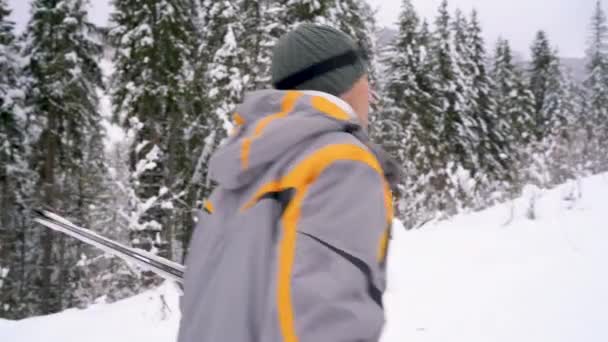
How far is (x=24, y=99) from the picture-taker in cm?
1817

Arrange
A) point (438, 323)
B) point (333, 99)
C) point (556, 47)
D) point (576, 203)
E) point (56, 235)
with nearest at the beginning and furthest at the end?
point (333, 99)
point (438, 323)
point (576, 203)
point (56, 235)
point (556, 47)

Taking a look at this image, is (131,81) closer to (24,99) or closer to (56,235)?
(24,99)

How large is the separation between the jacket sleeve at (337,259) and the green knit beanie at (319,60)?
0.41m

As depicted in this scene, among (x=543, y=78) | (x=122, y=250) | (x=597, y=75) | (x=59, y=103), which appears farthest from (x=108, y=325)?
(x=597, y=75)

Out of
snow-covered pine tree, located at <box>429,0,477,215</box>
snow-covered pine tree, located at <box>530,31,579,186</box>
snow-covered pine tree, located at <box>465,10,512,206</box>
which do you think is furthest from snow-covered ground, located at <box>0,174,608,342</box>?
snow-covered pine tree, located at <box>530,31,579,186</box>

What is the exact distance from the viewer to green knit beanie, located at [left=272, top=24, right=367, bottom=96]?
1.47 metres

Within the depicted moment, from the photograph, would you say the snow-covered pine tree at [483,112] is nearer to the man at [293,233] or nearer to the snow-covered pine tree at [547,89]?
the snow-covered pine tree at [547,89]

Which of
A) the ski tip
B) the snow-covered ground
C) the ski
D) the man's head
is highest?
the man's head

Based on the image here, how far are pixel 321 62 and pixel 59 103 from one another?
19.8m

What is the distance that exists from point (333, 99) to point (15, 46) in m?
21.7

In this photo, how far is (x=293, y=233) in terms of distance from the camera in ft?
3.70

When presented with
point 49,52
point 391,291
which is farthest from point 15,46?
point 391,291

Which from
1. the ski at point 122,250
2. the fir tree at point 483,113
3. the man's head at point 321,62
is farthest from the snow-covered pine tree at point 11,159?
the fir tree at point 483,113

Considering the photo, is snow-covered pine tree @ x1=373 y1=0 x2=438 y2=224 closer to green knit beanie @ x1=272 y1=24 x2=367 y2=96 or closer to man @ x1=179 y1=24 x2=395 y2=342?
green knit beanie @ x1=272 y1=24 x2=367 y2=96
